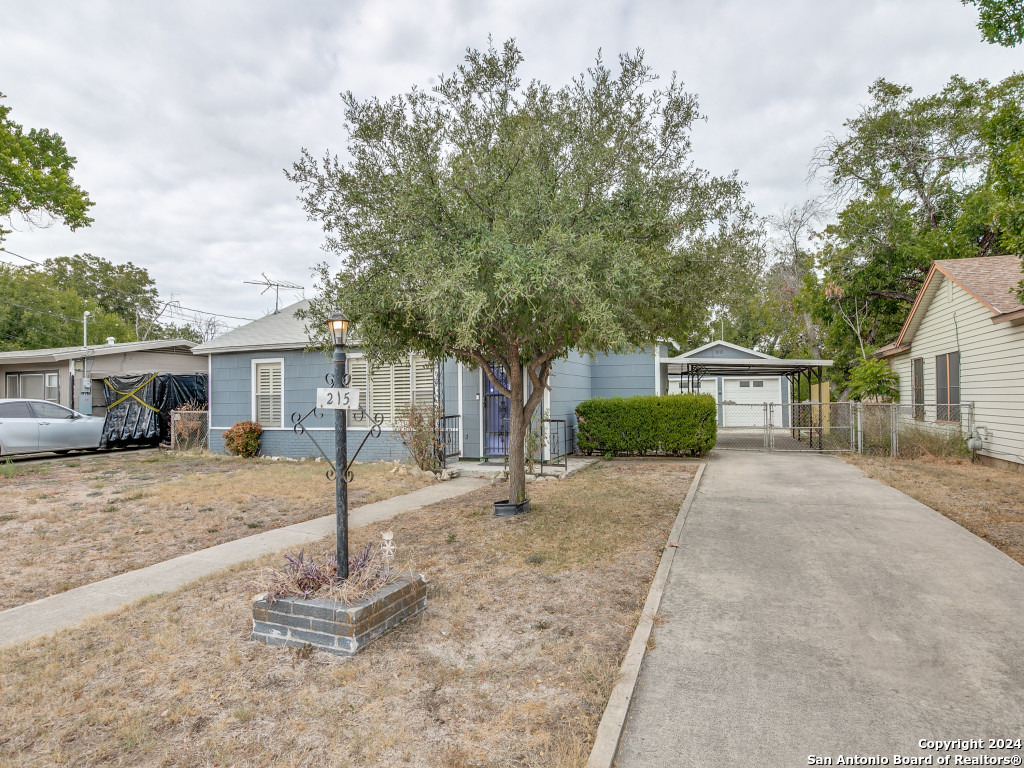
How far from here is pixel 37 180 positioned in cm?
1506

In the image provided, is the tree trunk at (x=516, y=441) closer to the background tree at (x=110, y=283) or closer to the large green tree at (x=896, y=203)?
the large green tree at (x=896, y=203)

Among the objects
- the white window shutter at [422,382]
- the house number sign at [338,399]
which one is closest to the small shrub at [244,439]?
the white window shutter at [422,382]

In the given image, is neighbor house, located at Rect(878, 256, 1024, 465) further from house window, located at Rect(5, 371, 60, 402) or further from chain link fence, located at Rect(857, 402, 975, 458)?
house window, located at Rect(5, 371, 60, 402)

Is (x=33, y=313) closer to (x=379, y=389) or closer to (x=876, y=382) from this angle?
(x=379, y=389)

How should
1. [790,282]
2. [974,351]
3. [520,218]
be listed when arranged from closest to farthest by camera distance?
[520,218] < [974,351] < [790,282]

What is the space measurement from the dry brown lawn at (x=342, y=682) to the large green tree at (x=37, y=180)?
654 inches

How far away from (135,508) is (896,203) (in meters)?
22.0

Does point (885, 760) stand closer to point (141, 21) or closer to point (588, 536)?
point (588, 536)

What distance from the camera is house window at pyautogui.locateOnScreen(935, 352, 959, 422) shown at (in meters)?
12.1

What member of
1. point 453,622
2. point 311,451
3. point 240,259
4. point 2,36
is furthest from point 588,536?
point 240,259

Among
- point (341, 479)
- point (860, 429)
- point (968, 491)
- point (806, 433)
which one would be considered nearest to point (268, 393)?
point (341, 479)

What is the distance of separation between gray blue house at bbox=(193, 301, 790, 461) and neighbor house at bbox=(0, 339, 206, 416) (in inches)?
164

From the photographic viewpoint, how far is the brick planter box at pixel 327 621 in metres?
3.18

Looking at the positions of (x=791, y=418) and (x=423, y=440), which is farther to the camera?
(x=791, y=418)
